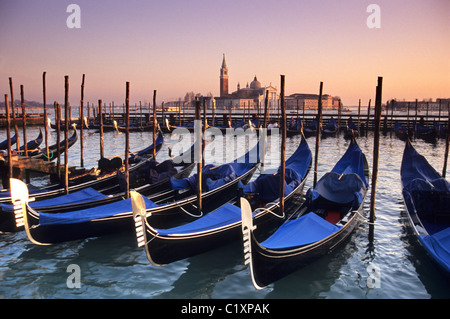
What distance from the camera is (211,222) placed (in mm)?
5410

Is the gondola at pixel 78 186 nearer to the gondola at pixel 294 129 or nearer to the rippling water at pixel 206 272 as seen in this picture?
the rippling water at pixel 206 272

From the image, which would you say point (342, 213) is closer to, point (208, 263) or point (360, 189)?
point (360, 189)

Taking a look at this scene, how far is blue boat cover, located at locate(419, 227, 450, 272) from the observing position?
425cm

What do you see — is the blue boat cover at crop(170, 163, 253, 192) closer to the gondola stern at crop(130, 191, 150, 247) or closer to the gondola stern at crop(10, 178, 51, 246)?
the gondola stern at crop(130, 191, 150, 247)

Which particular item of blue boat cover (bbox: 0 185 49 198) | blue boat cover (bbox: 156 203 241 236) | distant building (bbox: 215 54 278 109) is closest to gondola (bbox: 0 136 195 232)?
blue boat cover (bbox: 0 185 49 198)

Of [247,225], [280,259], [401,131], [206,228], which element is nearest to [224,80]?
[401,131]

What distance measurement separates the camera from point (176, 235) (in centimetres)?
484

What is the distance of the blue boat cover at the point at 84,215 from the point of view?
526 cm

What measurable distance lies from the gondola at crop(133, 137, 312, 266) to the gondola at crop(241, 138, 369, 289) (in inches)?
20.6

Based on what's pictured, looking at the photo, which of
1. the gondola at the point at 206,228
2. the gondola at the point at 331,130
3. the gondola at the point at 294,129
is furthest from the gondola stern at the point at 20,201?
the gondola at the point at 331,130

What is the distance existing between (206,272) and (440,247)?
304cm

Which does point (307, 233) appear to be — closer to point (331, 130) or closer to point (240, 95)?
point (331, 130)
